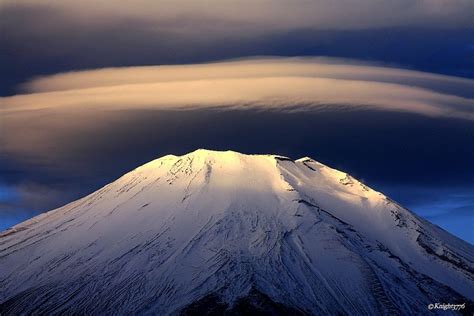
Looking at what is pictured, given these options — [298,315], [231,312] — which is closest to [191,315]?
[231,312]

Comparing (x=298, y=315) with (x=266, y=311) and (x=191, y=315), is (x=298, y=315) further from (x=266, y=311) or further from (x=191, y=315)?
(x=191, y=315)

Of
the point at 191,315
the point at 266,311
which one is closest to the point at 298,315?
the point at 266,311

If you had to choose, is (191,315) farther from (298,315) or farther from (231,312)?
(298,315)
